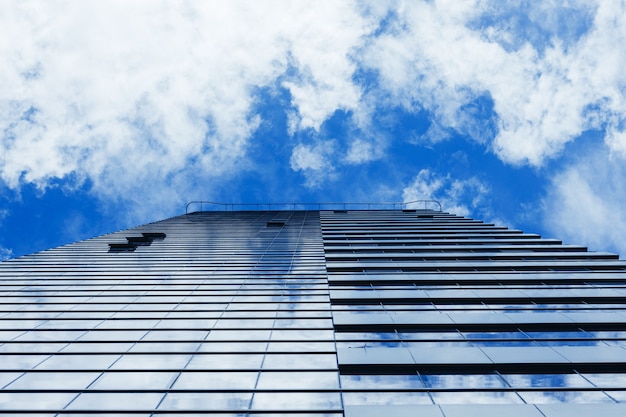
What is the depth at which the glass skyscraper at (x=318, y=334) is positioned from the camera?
1266cm

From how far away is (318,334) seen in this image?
1747 cm

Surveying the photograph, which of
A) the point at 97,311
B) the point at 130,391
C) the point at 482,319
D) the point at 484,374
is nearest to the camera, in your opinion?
the point at 130,391

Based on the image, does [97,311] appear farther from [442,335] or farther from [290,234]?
[290,234]

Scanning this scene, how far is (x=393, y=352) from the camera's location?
15625 mm

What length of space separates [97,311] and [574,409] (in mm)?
19264

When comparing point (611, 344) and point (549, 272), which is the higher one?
point (549, 272)

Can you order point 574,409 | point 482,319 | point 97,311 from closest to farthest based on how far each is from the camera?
point 574,409 → point 482,319 → point 97,311

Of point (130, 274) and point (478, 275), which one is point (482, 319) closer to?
point (478, 275)

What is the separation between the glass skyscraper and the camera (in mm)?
12656

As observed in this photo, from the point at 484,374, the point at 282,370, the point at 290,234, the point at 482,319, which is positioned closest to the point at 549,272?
the point at 482,319

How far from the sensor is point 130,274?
27750 mm

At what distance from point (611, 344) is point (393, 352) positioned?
8200 mm

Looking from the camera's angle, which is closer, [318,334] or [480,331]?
[318,334]

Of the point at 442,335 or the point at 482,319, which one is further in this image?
the point at 482,319
